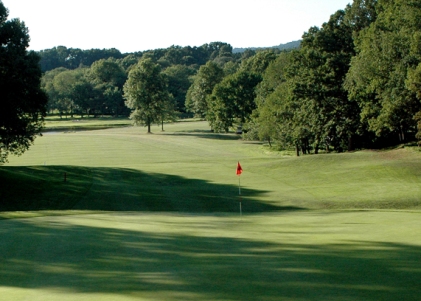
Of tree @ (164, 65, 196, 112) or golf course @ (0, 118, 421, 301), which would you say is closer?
golf course @ (0, 118, 421, 301)

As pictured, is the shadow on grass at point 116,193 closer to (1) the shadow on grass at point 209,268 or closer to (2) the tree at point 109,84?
(1) the shadow on grass at point 209,268

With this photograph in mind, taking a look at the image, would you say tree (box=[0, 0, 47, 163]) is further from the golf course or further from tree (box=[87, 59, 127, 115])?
tree (box=[87, 59, 127, 115])

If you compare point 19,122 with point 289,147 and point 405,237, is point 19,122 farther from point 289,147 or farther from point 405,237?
point 289,147

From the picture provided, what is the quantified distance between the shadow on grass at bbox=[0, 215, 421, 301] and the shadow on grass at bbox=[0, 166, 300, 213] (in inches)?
507

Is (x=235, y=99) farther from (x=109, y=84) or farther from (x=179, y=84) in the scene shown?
(x=109, y=84)

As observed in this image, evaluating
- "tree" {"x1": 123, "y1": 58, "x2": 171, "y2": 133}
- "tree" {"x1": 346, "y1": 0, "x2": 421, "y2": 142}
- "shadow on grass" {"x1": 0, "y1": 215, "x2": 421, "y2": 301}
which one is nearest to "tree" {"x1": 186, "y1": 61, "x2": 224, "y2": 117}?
"tree" {"x1": 123, "y1": 58, "x2": 171, "y2": 133}

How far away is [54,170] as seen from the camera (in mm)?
37656

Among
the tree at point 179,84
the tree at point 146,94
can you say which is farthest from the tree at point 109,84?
the tree at point 146,94

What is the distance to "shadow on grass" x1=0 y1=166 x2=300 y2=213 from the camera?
85.7 ft

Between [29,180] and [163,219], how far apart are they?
17.5m

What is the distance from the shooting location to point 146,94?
10000 cm

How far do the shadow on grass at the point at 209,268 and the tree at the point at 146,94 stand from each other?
8850 cm

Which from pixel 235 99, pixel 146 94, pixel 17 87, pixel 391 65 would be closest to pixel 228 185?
pixel 17 87

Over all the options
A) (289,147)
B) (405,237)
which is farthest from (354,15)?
(405,237)
